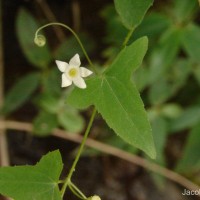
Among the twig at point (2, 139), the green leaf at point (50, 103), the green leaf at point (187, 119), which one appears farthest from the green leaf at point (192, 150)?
the twig at point (2, 139)

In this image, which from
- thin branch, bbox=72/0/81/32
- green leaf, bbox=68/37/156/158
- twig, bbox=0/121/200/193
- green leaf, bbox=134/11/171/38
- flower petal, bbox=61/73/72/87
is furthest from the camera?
thin branch, bbox=72/0/81/32

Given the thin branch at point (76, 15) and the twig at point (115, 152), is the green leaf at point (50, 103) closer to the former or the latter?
the twig at point (115, 152)

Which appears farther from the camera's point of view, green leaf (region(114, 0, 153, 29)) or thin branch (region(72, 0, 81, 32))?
thin branch (region(72, 0, 81, 32))

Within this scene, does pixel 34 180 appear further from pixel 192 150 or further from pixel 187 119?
pixel 187 119

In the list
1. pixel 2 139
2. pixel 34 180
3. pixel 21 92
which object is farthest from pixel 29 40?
pixel 34 180

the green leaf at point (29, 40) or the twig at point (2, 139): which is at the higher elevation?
the green leaf at point (29, 40)

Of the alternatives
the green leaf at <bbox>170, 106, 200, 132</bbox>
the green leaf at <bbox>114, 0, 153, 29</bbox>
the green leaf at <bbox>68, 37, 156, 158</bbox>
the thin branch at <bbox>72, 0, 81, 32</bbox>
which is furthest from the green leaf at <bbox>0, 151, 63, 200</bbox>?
the thin branch at <bbox>72, 0, 81, 32</bbox>

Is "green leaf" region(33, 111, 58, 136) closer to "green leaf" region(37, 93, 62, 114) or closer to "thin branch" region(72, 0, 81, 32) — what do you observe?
"green leaf" region(37, 93, 62, 114)
